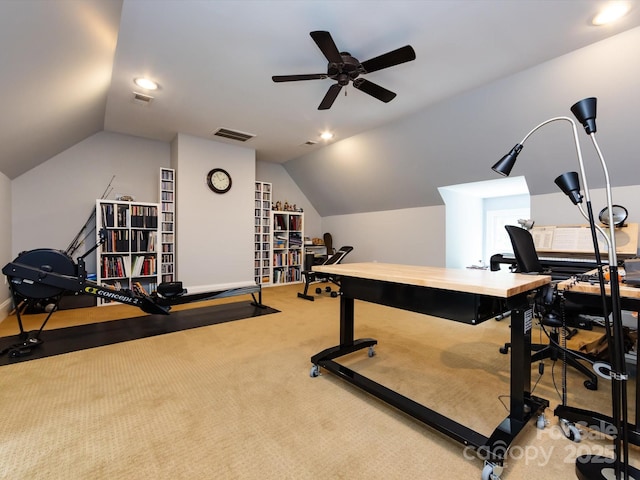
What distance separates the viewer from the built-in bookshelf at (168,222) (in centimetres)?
479

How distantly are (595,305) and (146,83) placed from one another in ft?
14.0

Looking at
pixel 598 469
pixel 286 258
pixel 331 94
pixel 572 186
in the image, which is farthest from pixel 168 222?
pixel 598 469

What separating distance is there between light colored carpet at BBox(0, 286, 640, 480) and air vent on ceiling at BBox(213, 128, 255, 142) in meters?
3.17

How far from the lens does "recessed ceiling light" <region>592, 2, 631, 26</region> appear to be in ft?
6.83

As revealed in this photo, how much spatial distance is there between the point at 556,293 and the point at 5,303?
5572mm

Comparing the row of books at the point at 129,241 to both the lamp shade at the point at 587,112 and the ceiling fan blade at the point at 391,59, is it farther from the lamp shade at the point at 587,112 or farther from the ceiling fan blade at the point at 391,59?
the lamp shade at the point at 587,112

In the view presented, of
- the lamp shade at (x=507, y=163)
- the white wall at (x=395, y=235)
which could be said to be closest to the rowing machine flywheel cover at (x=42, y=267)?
the lamp shade at (x=507, y=163)

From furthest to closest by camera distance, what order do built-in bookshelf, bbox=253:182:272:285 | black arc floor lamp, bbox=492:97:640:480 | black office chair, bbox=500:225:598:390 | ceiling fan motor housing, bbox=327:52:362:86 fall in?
built-in bookshelf, bbox=253:182:272:285 < ceiling fan motor housing, bbox=327:52:362:86 < black office chair, bbox=500:225:598:390 < black arc floor lamp, bbox=492:97:640:480

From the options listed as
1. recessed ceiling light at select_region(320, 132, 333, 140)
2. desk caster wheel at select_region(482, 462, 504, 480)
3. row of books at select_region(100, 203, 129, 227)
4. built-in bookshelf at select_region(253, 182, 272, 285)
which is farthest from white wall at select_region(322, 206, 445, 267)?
row of books at select_region(100, 203, 129, 227)

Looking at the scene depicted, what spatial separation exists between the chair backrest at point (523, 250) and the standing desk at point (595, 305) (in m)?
0.68

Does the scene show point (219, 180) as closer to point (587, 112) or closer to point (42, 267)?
point (42, 267)

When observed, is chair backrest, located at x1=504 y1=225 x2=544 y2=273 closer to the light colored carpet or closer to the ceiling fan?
the light colored carpet

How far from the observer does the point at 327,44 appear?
217 cm

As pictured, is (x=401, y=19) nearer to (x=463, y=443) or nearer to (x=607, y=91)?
(x=607, y=91)
